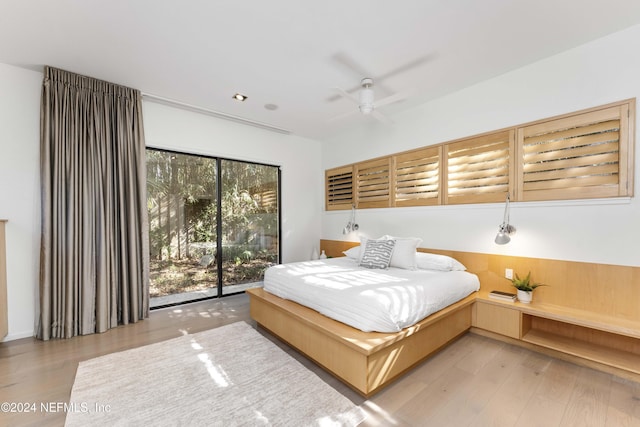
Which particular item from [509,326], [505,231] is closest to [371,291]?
[509,326]

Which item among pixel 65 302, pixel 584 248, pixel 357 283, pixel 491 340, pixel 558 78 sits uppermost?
pixel 558 78

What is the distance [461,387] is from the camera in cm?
194

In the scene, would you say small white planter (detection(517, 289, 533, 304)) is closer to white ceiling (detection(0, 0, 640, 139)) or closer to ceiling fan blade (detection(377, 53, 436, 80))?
white ceiling (detection(0, 0, 640, 139))

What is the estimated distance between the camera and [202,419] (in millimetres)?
1627

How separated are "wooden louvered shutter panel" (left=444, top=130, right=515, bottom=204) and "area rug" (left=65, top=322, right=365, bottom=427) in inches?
103

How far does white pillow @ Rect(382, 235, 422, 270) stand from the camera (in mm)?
3127

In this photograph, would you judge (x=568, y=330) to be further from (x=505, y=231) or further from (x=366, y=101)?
(x=366, y=101)

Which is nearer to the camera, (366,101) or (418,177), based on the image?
(366,101)

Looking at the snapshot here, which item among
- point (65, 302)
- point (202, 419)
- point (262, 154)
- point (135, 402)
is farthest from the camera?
point (262, 154)

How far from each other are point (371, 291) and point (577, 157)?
7.71 ft

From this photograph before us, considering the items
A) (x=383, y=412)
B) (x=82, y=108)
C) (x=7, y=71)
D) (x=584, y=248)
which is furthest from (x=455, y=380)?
(x=7, y=71)

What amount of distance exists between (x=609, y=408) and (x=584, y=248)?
1.32m

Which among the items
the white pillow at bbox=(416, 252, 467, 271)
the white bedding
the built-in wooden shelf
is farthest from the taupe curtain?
the built-in wooden shelf

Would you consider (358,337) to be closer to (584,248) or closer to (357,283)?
(357,283)
